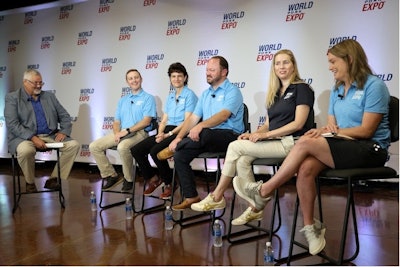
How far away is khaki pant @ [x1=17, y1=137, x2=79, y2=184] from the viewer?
3.83 m

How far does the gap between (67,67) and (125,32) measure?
1271mm

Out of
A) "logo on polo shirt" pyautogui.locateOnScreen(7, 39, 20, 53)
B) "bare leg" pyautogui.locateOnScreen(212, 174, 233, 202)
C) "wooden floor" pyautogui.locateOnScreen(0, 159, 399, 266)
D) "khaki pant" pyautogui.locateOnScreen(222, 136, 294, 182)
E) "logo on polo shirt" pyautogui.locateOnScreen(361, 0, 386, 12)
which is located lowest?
"wooden floor" pyautogui.locateOnScreen(0, 159, 399, 266)

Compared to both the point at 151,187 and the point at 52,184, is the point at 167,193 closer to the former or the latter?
the point at 151,187

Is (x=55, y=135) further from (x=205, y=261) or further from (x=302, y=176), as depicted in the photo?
(x=302, y=176)

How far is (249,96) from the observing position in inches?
202

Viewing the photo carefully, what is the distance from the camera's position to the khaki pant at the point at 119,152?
3861 millimetres

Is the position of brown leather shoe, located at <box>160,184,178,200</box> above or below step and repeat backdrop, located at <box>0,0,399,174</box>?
below

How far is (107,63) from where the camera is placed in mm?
6266

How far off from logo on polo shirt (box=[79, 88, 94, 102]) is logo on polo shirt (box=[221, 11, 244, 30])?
2.44 meters

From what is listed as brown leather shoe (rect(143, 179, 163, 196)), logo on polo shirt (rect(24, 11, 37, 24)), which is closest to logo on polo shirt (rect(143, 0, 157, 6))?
logo on polo shirt (rect(24, 11, 37, 24))

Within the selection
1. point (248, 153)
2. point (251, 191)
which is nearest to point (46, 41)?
point (248, 153)

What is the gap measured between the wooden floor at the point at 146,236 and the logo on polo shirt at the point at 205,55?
2075mm

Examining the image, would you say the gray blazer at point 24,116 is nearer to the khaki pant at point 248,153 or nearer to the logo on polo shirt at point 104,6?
the khaki pant at point 248,153

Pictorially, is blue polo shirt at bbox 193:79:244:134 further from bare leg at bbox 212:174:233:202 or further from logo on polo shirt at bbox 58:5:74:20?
logo on polo shirt at bbox 58:5:74:20
